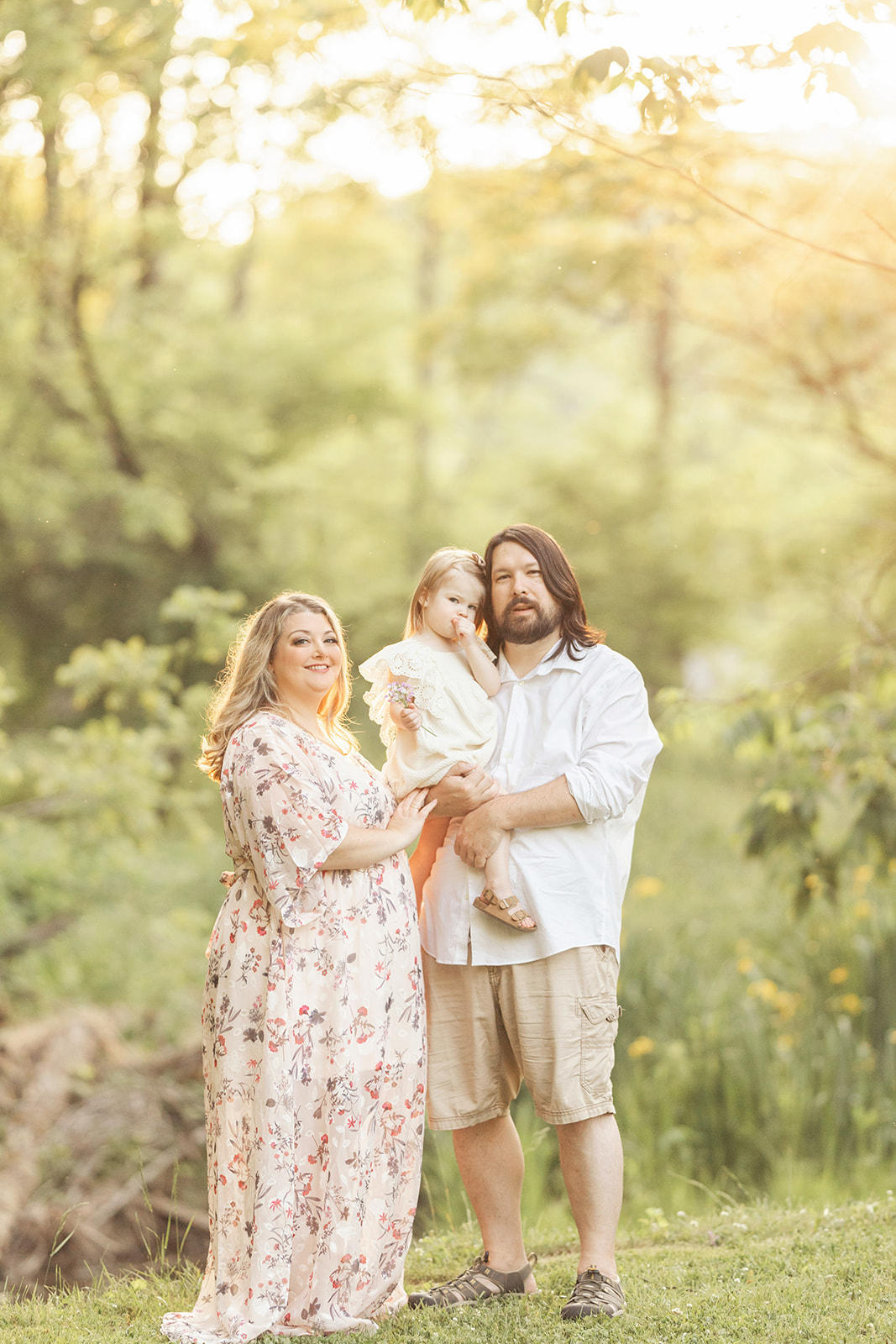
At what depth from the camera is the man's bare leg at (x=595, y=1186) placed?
3197 millimetres

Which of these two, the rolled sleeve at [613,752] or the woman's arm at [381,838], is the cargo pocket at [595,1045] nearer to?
the rolled sleeve at [613,752]

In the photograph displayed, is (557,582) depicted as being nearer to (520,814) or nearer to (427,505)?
(520,814)

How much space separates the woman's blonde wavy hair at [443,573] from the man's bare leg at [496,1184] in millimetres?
1360

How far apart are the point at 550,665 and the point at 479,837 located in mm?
524

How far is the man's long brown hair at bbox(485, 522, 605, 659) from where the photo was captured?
3.41 meters

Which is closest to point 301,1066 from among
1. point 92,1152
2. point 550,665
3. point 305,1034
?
point 305,1034

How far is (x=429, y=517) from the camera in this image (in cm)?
1346

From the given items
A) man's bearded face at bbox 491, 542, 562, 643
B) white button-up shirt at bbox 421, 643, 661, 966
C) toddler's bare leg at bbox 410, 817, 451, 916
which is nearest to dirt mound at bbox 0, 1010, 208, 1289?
toddler's bare leg at bbox 410, 817, 451, 916

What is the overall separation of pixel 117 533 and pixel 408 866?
7.77 metres

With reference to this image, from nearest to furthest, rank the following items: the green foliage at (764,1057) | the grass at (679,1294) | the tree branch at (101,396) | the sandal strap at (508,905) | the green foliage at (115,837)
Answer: the grass at (679,1294) < the sandal strap at (508,905) < the green foliage at (764,1057) < the green foliage at (115,837) < the tree branch at (101,396)

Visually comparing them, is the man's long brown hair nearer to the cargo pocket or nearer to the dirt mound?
the cargo pocket

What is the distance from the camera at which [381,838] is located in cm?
317

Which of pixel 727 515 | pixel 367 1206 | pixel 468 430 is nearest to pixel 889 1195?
pixel 367 1206

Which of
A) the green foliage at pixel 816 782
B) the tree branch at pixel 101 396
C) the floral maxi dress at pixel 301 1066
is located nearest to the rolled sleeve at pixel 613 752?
the floral maxi dress at pixel 301 1066
